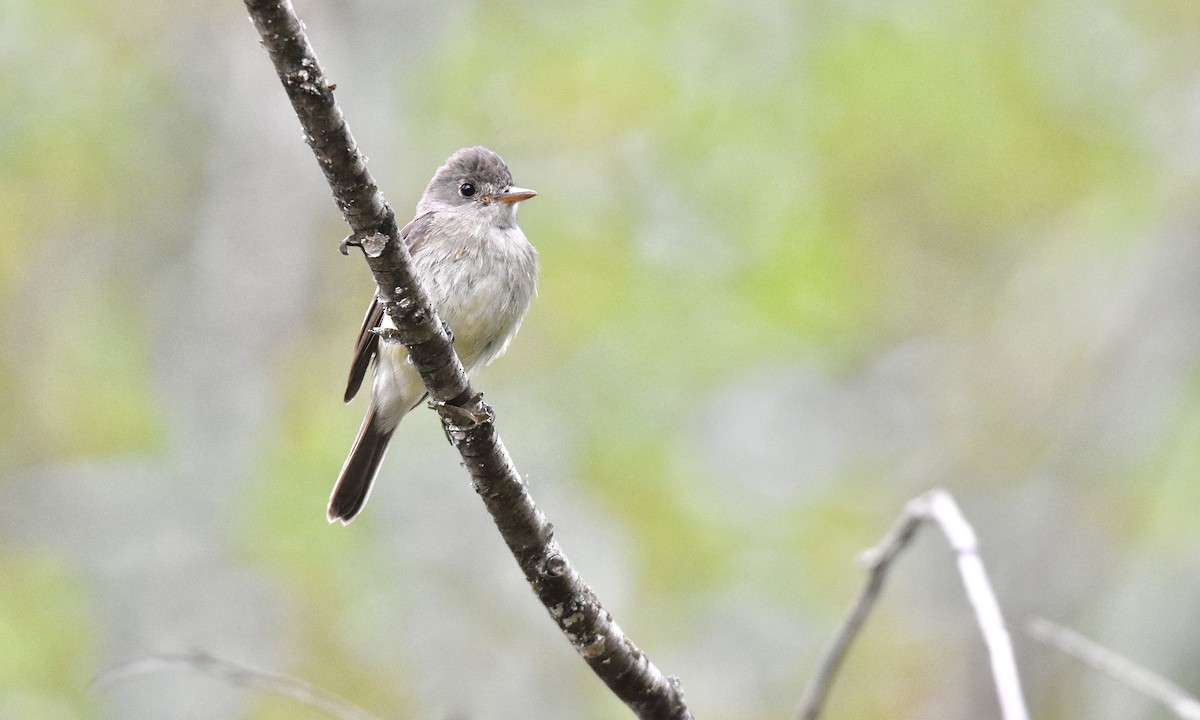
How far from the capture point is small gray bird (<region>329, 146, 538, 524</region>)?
15.0 ft

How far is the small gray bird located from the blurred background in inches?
80.8

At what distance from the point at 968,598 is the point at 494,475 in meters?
1.07

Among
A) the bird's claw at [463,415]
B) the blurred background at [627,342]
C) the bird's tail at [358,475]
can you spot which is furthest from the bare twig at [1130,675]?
the blurred background at [627,342]

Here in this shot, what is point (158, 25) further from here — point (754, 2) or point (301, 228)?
point (754, 2)

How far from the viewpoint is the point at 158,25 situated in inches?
Answer: 369

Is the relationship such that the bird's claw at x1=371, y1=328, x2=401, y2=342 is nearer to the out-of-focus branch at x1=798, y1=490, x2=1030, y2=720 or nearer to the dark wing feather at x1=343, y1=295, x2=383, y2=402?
the out-of-focus branch at x1=798, y1=490, x2=1030, y2=720

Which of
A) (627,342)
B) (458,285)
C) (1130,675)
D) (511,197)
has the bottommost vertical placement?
(1130,675)

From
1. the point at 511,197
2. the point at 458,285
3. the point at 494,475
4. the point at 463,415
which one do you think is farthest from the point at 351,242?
the point at 511,197

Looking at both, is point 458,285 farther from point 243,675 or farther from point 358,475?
point 243,675

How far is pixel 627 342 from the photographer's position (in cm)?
801

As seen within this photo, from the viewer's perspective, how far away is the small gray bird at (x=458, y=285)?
4.57 meters

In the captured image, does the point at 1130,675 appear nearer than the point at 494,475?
Yes

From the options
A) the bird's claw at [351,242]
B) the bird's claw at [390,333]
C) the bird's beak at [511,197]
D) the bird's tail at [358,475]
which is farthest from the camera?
the bird's tail at [358,475]

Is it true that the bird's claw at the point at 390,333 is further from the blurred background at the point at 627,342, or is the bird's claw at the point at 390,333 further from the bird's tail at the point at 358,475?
the blurred background at the point at 627,342
